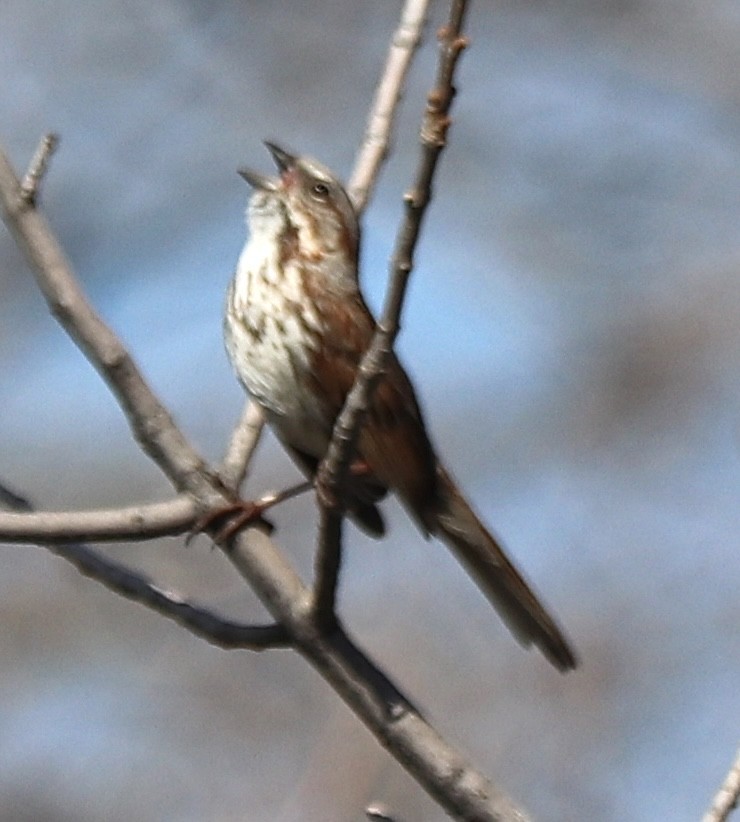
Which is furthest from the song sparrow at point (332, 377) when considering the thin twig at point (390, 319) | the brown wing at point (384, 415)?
the thin twig at point (390, 319)

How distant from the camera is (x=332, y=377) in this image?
4.07 meters

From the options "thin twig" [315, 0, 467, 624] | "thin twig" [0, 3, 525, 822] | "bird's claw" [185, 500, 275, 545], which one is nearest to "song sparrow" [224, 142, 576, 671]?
"bird's claw" [185, 500, 275, 545]

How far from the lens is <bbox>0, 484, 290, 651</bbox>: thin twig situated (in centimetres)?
341

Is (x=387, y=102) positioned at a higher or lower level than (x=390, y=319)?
higher

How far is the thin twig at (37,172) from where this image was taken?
11.0 ft

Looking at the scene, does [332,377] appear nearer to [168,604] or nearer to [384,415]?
[384,415]

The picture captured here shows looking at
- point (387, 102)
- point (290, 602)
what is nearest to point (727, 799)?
point (290, 602)

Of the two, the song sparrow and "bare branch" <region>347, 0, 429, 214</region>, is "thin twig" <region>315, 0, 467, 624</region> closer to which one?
the song sparrow

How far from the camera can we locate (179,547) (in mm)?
7367

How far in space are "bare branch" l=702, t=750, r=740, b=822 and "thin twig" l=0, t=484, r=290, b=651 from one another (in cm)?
88

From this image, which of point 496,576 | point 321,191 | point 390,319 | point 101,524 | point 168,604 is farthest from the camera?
point 321,191

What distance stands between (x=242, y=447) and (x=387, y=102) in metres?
0.85

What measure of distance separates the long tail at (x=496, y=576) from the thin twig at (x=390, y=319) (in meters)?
0.97

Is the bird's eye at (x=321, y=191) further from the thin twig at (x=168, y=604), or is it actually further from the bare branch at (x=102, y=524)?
the thin twig at (x=168, y=604)
